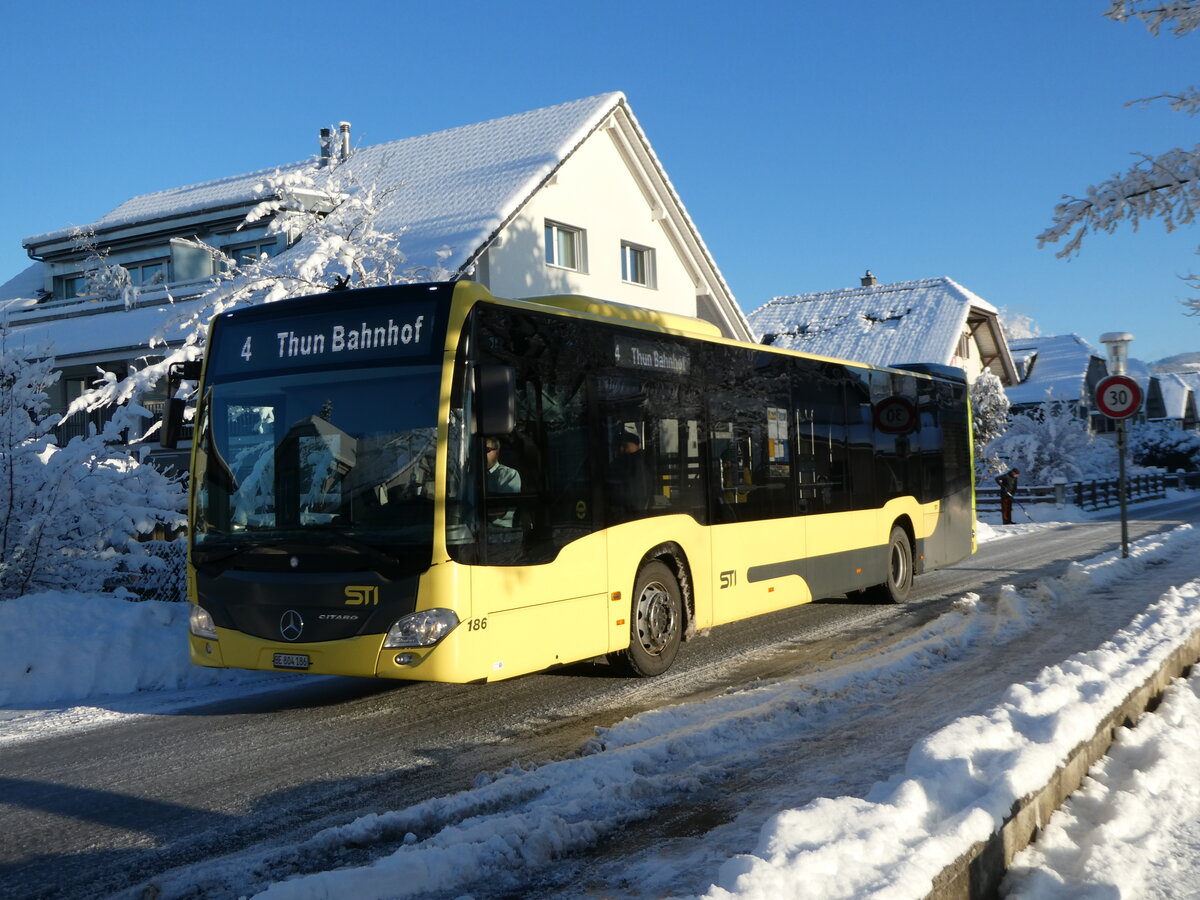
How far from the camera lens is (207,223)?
24.7 meters

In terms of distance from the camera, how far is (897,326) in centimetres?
4912

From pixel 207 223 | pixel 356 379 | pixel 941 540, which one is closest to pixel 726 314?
pixel 207 223

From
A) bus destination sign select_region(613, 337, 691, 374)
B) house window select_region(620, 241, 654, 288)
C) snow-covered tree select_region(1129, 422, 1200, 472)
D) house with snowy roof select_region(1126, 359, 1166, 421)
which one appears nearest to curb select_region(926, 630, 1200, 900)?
bus destination sign select_region(613, 337, 691, 374)

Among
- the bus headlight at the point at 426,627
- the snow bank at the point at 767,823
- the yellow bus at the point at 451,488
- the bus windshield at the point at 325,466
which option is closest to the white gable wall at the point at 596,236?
the yellow bus at the point at 451,488

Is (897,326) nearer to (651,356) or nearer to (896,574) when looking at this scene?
(896,574)

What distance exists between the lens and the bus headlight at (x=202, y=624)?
7.56m

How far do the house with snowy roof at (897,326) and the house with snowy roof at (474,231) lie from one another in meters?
18.9

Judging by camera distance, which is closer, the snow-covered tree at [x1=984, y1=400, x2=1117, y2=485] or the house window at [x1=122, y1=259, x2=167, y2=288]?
the house window at [x1=122, y1=259, x2=167, y2=288]

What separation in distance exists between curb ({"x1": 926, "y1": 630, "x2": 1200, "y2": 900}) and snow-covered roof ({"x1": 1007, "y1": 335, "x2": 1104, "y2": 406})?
5368 cm

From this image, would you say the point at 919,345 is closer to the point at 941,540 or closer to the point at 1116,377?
the point at 1116,377

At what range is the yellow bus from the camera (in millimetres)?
6926

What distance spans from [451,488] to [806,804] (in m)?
3.12

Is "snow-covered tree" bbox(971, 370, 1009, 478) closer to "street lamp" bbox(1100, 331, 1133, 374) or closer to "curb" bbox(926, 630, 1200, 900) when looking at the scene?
"street lamp" bbox(1100, 331, 1133, 374)

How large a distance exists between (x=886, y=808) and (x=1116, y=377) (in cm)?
1490
